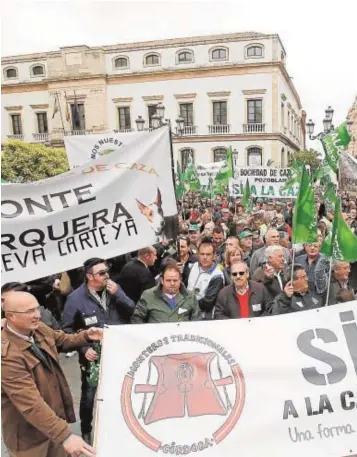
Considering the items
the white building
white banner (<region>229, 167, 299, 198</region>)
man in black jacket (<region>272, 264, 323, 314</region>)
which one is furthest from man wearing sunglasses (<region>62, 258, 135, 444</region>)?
the white building

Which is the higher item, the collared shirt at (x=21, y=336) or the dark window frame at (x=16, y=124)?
the dark window frame at (x=16, y=124)

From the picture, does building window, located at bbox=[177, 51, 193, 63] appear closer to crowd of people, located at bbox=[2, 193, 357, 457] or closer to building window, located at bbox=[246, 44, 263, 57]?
building window, located at bbox=[246, 44, 263, 57]

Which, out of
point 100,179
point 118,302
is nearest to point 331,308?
point 118,302

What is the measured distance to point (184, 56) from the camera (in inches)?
Result: 1528

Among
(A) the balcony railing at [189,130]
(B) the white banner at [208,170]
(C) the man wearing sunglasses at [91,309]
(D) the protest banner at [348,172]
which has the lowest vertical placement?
(C) the man wearing sunglasses at [91,309]

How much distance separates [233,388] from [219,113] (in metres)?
37.3

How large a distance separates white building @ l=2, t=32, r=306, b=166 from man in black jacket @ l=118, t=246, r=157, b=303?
1327 inches

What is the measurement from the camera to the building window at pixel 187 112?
3888 centimetres

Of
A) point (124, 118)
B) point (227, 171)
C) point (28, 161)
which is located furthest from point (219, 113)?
point (227, 171)

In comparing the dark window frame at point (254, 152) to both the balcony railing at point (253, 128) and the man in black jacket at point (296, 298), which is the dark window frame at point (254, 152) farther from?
the man in black jacket at point (296, 298)

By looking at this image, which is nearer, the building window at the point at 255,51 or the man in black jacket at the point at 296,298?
the man in black jacket at the point at 296,298

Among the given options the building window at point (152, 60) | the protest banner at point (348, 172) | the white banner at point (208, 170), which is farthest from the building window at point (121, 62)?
the protest banner at point (348, 172)

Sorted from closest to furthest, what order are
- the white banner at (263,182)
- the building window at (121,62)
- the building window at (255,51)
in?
the white banner at (263,182) < the building window at (255,51) < the building window at (121,62)

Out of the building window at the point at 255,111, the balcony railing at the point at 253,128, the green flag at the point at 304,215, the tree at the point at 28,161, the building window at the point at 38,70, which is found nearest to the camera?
the green flag at the point at 304,215
